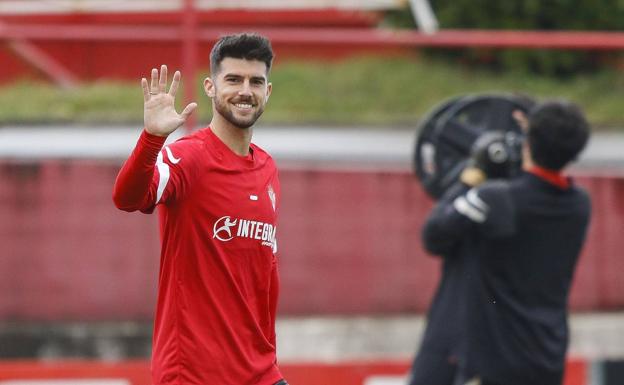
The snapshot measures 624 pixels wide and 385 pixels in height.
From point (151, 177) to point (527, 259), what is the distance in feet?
6.60

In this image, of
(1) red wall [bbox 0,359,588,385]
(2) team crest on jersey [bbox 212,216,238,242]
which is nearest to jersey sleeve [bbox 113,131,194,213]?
(2) team crest on jersey [bbox 212,216,238,242]

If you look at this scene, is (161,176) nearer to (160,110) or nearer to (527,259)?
(160,110)

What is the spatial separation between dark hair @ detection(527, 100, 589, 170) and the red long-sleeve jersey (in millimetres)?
1553

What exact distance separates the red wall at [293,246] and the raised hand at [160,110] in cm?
469

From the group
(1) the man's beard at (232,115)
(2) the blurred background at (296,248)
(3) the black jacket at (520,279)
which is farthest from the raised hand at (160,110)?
(2) the blurred background at (296,248)

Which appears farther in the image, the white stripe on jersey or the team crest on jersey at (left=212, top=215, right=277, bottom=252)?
the team crest on jersey at (left=212, top=215, right=277, bottom=252)

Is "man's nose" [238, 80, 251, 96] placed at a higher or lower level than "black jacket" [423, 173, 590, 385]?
higher

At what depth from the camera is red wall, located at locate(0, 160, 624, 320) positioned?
880 centimetres

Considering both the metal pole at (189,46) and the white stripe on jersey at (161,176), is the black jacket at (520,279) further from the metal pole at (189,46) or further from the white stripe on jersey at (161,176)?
the metal pole at (189,46)

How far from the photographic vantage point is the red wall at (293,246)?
880 cm

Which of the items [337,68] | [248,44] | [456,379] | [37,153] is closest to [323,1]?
Answer: [337,68]

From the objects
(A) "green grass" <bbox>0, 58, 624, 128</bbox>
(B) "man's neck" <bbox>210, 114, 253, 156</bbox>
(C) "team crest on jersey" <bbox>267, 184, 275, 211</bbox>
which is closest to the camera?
(B) "man's neck" <bbox>210, 114, 253, 156</bbox>

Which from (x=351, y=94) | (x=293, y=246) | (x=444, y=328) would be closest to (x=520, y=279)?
(x=444, y=328)

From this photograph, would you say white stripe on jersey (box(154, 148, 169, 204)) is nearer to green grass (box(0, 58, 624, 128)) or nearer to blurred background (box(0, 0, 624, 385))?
blurred background (box(0, 0, 624, 385))
